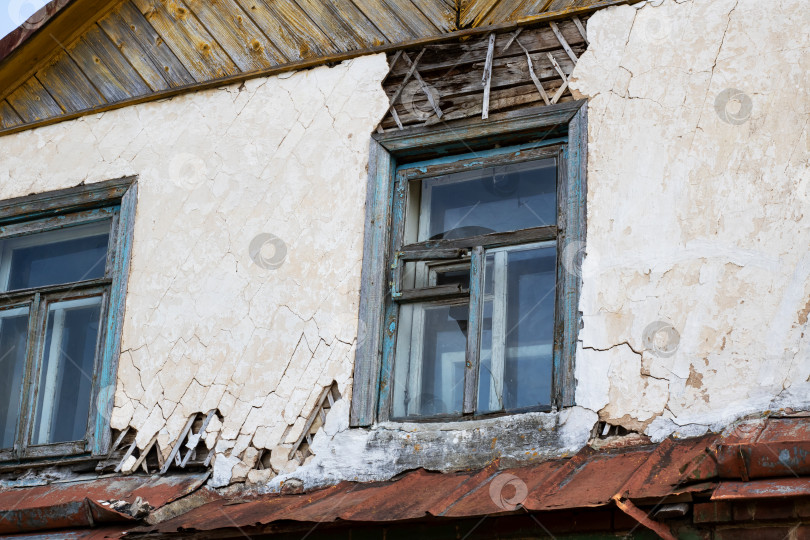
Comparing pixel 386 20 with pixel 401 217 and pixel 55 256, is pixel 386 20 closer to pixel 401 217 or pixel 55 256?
pixel 401 217

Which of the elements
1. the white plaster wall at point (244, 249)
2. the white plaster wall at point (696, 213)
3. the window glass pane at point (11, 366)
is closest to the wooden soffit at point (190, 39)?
the white plaster wall at point (244, 249)

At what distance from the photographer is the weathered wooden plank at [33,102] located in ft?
25.5

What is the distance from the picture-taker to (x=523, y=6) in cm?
654

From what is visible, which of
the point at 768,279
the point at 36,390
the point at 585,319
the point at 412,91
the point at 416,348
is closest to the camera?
the point at 768,279

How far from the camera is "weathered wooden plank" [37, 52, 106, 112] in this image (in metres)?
7.66

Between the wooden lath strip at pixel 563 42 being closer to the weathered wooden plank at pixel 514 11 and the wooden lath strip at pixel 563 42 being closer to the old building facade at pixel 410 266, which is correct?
the old building facade at pixel 410 266

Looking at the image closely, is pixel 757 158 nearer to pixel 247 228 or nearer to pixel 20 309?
pixel 247 228

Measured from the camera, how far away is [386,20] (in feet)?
22.5

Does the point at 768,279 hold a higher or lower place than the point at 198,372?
higher

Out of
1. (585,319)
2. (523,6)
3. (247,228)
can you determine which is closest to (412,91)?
(523,6)

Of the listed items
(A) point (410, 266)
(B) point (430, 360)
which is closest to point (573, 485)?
(B) point (430, 360)

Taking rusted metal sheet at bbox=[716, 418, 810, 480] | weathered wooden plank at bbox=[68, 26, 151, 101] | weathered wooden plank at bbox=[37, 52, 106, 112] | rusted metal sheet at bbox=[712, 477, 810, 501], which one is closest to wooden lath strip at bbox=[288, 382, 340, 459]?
rusted metal sheet at bbox=[716, 418, 810, 480]

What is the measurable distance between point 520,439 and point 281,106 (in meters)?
2.50

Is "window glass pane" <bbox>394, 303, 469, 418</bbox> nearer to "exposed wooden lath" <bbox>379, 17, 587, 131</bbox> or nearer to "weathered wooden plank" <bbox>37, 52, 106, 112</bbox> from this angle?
"exposed wooden lath" <bbox>379, 17, 587, 131</bbox>
